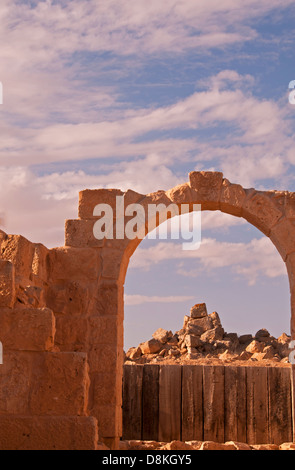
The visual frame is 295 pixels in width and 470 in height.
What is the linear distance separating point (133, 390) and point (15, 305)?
313 cm

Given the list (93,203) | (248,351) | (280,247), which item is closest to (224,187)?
(280,247)

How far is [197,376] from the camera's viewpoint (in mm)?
6859

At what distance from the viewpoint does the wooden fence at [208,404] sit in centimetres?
663

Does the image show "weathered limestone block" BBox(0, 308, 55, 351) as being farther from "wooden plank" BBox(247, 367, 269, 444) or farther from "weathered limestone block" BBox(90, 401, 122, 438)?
"wooden plank" BBox(247, 367, 269, 444)

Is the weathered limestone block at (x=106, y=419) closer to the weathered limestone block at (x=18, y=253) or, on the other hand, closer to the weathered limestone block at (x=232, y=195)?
the weathered limestone block at (x=18, y=253)

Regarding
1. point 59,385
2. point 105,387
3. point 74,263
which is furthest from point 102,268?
point 59,385

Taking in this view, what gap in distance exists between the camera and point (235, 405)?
22.1ft

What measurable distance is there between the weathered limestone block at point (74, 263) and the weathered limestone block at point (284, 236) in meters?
1.86

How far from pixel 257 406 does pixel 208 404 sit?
53 centimetres

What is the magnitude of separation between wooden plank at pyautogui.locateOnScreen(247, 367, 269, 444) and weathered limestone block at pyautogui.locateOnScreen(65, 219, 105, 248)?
2284mm

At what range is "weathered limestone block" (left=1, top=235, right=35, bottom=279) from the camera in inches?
224

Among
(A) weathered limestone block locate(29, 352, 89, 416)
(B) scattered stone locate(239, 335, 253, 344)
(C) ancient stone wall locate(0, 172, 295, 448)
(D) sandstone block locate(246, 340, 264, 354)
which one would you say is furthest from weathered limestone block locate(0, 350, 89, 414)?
(B) scattered stone locate(239, 335, 253, 344)
